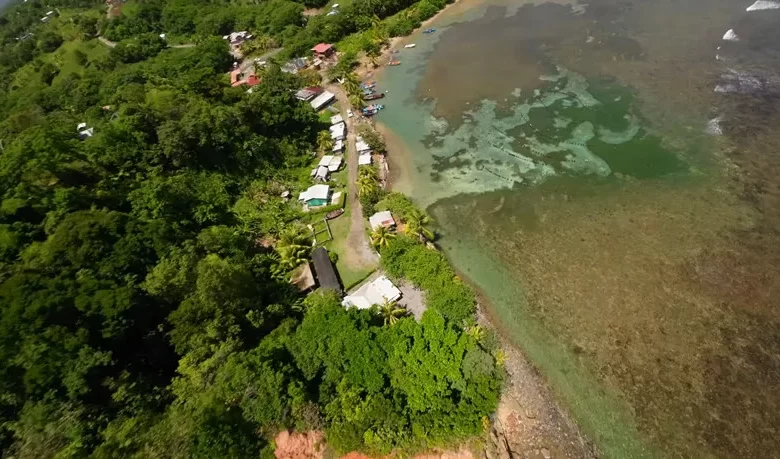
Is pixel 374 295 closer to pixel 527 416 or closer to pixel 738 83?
pixel 527 416

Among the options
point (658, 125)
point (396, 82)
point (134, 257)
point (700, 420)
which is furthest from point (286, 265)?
point (658, 125)

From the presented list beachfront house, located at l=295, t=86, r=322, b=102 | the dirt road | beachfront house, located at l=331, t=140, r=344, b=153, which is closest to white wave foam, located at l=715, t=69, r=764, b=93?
the dirt road

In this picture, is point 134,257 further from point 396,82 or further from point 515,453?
point 396,82

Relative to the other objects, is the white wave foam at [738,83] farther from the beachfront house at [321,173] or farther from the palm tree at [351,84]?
the beachfront house at [321,173]

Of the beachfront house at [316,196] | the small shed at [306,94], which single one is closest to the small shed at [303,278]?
the beachfront house at [316,196]

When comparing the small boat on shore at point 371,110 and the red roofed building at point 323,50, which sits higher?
the red roofed building at point 323,50

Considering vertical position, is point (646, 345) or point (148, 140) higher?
point (148, 140)

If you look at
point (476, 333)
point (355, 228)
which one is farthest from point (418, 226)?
point (476, 333)
